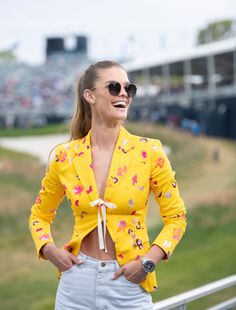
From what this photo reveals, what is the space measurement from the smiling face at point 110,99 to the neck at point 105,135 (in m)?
0.02

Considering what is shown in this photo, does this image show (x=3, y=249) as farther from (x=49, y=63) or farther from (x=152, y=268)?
(x=49, y=63)

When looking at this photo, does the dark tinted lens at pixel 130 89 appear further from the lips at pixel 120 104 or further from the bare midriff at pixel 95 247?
the bare midriff at pixel 95 247

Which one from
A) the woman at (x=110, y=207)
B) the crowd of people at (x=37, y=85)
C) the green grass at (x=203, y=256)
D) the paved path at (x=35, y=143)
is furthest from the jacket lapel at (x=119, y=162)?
the crowd of people at (x=37, y=85)

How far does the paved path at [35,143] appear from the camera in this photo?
3000 cm

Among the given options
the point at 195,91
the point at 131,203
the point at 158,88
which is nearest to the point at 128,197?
the point at 131,203

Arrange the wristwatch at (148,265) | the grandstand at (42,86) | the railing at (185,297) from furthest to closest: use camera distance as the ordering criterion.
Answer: the grandstand at (42,86)
the railing at (185,297)
the wristwatch at (148,265)

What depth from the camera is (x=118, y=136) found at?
2.80 m

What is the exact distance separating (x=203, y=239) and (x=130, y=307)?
474 inches

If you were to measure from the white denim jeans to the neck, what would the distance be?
0.42 meters

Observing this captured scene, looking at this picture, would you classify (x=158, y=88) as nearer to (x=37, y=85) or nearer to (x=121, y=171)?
(x=37, y=85)

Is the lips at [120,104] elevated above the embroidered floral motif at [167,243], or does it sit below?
above

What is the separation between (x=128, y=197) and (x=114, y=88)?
41 centimetres

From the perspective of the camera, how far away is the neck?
2795mm

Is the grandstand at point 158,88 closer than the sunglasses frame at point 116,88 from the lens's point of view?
No
